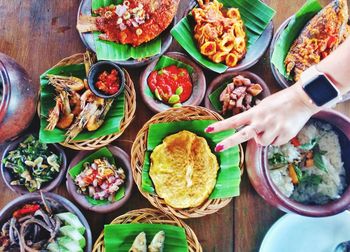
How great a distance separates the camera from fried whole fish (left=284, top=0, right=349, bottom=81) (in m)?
2.18

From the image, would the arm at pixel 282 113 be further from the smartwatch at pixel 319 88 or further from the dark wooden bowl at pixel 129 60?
the dark wooden bowl at pixel 129 60

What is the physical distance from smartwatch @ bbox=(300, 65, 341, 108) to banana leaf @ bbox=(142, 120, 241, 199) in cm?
55

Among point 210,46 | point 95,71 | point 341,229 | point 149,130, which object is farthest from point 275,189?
point 95,71

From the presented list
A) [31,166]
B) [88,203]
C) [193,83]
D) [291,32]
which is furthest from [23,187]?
[291,32]

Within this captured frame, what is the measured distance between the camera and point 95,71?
2.19 m

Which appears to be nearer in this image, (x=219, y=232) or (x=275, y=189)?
(x=275, y=189)

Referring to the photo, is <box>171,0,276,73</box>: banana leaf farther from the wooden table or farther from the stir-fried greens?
the stir-fried greens

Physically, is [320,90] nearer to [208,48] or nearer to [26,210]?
[208,48]

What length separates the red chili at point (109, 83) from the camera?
217 centimetres

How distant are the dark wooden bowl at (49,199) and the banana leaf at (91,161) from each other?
0.37ft

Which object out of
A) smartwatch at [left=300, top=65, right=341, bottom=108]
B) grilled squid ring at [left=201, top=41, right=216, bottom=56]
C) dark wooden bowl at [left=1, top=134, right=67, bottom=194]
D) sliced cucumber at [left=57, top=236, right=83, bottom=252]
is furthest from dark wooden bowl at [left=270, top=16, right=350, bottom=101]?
sliced cucumber at [left=57, top=236, right=83, bottom=252]

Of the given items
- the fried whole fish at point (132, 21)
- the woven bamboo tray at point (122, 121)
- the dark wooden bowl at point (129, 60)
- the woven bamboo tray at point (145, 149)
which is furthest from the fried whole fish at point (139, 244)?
the fried whole fish at point (132, 21)

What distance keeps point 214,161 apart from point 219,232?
389 millimetres

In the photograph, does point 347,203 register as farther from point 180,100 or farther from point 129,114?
point 129,114
